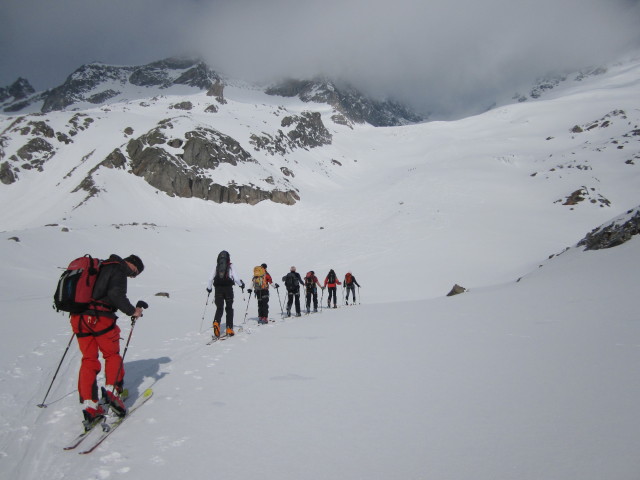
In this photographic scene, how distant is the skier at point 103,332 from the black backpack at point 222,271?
467cm

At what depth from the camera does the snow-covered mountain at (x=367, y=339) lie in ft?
10.3

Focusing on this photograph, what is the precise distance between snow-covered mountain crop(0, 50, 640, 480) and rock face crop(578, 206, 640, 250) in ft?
0.25

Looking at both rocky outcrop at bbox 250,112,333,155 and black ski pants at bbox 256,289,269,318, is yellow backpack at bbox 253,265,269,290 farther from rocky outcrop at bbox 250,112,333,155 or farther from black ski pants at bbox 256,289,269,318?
rocky outcrop at bbox 250,112,333,155

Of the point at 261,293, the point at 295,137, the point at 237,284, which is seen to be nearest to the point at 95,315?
the point at 237,284

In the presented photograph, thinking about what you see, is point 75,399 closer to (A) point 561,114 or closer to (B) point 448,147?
(B) point 448,147

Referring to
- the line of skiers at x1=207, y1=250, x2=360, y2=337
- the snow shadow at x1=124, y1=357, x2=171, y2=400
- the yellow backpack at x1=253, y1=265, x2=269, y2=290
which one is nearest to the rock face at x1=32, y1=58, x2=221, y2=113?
the line of skiers at x1=207, y1=250, x2=360, y2=337

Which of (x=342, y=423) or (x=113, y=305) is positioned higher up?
(x=113, y=305)

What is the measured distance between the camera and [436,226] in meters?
37.5

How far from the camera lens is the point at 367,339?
7570 millimetres

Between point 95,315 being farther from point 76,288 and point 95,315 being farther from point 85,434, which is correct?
point 85,434

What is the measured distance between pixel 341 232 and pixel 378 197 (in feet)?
55.0

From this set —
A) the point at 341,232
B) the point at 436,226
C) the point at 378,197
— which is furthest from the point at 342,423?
the point at 378,197

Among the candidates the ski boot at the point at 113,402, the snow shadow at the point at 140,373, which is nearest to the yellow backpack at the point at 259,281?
the snow shadow at the point at 140,373

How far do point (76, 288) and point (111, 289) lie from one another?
0.39m
